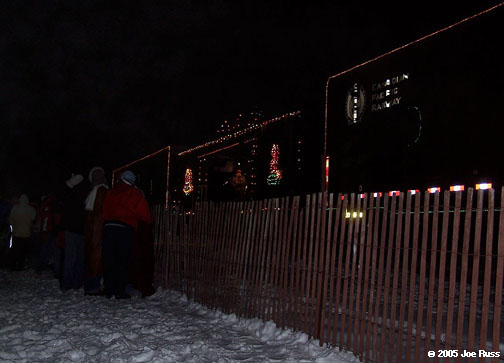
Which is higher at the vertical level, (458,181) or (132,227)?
(458,181)

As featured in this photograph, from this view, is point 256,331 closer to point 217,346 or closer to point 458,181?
point 217,346

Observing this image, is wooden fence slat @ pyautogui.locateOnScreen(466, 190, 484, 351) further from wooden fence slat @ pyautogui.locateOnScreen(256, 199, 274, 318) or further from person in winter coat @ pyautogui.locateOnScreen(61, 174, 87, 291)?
person in winter coat @ pyautogui.locateOnScreen(61, 174, 87, 291)

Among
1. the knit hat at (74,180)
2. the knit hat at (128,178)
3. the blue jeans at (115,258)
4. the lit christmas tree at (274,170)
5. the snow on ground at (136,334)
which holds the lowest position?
the snow on ground at (136,334)

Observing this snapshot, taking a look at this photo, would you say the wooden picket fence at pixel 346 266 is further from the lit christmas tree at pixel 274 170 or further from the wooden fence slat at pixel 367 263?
the lit christmas tree at pixel 274 170

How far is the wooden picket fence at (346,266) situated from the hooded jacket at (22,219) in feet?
14.5

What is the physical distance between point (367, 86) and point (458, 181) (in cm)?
265

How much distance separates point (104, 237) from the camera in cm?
774

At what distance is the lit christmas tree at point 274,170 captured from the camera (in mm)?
13059

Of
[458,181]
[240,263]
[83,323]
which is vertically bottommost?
[83,323]

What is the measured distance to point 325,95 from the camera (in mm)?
11492

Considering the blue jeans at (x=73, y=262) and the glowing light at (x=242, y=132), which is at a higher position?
the glowing light at (x=242, y=132)

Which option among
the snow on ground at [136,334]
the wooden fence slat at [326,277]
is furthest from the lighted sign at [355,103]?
the wooden fence slat at [326,277]

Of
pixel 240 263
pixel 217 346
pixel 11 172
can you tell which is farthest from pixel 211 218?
pixel 11 172

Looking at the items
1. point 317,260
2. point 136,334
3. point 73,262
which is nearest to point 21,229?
point 73,262
